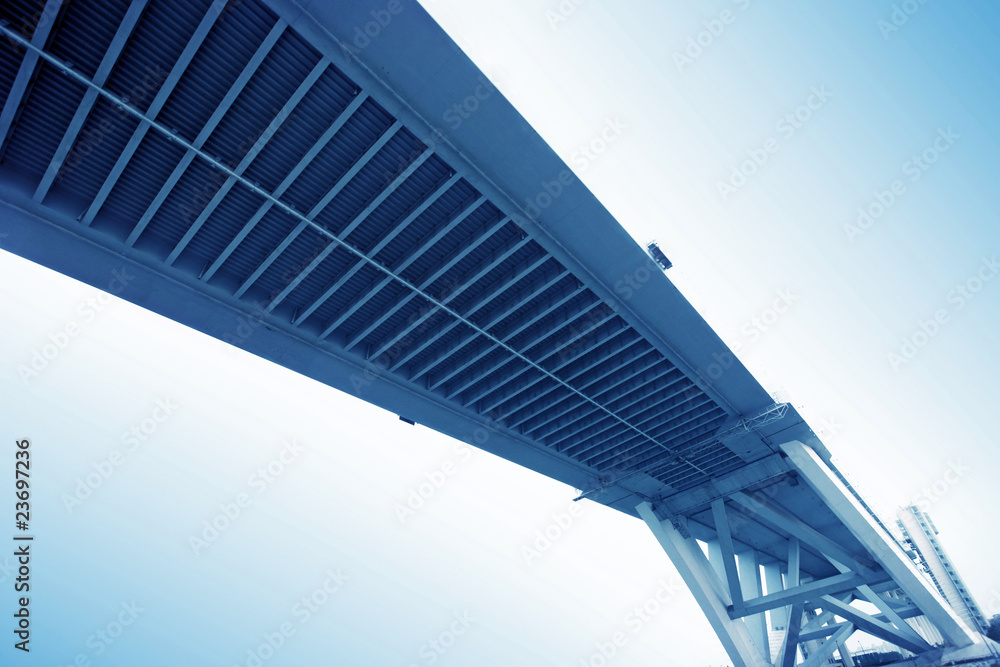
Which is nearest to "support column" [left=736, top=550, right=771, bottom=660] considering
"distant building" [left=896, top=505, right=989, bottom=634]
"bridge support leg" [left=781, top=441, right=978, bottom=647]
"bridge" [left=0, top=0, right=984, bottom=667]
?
"bridge" [left=0, top=0, right=984, bottom=667]

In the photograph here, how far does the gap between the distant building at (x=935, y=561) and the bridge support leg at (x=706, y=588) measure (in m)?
60.4

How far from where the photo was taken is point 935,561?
7869cm

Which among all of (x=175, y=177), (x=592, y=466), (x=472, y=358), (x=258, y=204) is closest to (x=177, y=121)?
(x=175, y=177)

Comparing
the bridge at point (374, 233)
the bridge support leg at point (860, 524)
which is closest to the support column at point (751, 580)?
the bridge at point (374, 233)

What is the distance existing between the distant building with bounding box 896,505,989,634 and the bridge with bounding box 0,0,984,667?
205 ft

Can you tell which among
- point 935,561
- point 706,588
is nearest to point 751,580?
point 706,588

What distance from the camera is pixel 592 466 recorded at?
2620 centimetres

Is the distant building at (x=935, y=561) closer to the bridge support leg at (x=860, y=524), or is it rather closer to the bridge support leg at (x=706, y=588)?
the bridge support leg at (x=860, y=524)

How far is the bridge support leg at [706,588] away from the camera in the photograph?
23891 millimetres

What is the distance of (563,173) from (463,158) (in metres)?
2.46

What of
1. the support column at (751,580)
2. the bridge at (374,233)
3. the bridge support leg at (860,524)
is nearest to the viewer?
the bridge at (374,233)

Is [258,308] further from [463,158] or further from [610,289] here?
[610,289]

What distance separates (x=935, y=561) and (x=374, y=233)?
99.7 meters

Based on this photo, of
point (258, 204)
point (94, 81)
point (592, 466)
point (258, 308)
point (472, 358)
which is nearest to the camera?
point (94, 81)
